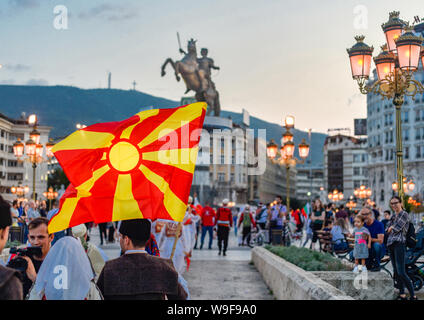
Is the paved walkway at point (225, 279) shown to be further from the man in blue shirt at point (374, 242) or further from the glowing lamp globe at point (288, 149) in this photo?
the glowing lamp globe at point (288, 149)

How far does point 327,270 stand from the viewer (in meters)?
9.48

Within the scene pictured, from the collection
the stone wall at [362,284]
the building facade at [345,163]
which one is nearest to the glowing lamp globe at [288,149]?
the stone wall at [362,284]

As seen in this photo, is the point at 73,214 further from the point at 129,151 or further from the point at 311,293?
the point at 311,293

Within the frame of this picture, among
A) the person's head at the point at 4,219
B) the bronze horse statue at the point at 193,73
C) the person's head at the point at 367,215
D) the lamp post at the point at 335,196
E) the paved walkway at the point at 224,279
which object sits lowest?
the paved walkway at the point at 224,279

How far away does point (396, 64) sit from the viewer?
11.2 m

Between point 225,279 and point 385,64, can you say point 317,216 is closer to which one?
point 225,279

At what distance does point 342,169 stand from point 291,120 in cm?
13119

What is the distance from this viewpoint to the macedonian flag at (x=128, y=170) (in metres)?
4.88

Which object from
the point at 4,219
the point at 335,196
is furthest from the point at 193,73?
the point at 335,196


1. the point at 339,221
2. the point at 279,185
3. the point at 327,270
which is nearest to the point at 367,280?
the point at 327,270

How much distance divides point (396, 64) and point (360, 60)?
0.69 meters

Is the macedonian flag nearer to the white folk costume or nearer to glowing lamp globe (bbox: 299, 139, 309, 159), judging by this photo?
the white folk costume

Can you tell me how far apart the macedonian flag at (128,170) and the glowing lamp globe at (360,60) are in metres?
6.84

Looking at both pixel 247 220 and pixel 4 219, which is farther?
pixel 247 220
